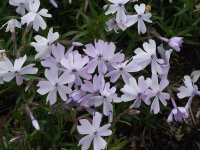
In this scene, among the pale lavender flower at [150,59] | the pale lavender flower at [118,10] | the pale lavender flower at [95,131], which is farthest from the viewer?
the pale lavender flower at [118,10]

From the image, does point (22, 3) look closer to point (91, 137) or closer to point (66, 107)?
point (66, 107)

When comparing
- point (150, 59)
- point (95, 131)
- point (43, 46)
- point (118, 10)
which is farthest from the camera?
point (118, 10)

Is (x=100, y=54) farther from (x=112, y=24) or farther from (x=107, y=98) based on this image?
(x=112, y=24)

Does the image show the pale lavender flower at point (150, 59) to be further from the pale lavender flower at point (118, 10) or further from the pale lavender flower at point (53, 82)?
the pale lavender flower at point (53, 82)

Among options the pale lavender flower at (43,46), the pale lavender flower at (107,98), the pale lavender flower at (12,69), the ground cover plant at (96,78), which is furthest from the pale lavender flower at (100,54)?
the pale lavender flower at (12,69)


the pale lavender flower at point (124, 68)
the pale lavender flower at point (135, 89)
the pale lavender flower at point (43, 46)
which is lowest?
the pale lavender flower at point (135, 89)

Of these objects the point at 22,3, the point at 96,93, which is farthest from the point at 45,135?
the point at 22,3

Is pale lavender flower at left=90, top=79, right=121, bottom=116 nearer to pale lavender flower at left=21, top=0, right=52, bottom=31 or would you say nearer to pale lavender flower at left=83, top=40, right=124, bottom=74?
pale lavender flower at left=83, top=40, right=124, bottom=74

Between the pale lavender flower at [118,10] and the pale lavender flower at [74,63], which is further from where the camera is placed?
the pale lavender flower at [118,10]

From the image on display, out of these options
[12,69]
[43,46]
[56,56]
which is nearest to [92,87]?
[56,56]
